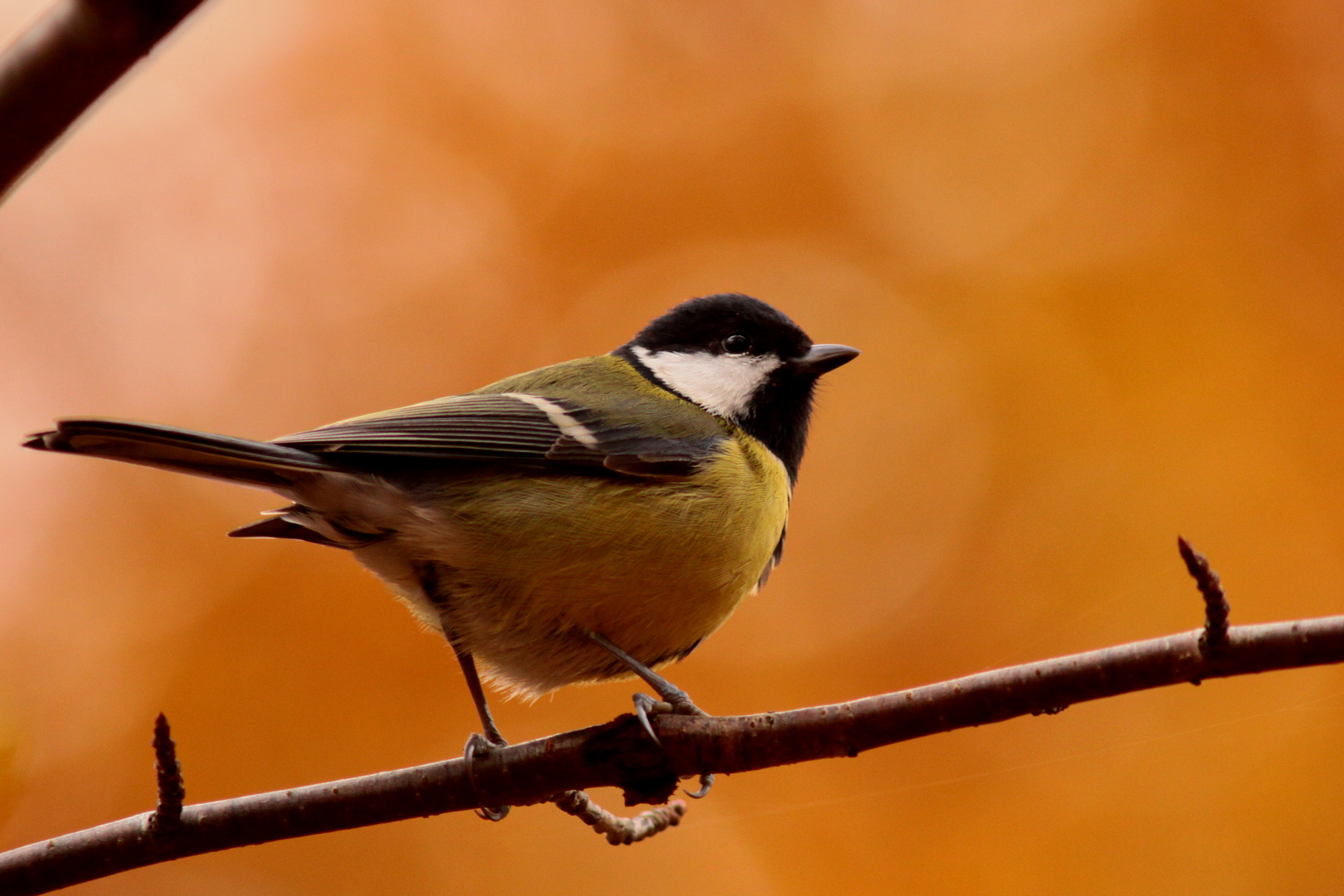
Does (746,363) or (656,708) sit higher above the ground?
(746,363)

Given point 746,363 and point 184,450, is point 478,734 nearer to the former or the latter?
point 184,450

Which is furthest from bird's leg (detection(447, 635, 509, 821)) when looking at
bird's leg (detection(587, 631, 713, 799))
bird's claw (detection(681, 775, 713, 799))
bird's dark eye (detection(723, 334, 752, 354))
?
bird's dark eye (detection(723, 334, 752, 354))

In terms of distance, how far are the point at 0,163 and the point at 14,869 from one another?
42.9 inches

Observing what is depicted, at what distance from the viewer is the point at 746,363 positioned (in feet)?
8.66

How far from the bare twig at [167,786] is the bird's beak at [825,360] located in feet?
5.41

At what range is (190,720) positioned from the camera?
300 cm

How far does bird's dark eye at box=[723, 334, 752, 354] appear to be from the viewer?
8.72ft

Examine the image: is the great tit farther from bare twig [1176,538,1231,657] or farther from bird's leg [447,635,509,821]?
bare twig [1176,538,1231,657]

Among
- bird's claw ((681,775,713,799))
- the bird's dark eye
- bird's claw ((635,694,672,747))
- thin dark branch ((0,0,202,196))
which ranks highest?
thin dark branch ((0,0,202,196))

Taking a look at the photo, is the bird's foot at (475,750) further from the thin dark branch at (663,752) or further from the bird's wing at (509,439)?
the bird's wing at (509,439)

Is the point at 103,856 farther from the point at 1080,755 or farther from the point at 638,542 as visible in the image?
the point at 1080,755

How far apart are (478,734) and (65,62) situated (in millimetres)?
1298

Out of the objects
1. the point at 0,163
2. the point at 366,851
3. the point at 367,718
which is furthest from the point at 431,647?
the point at 0,163

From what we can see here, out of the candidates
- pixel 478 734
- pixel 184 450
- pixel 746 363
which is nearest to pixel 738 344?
pixel 746 363
